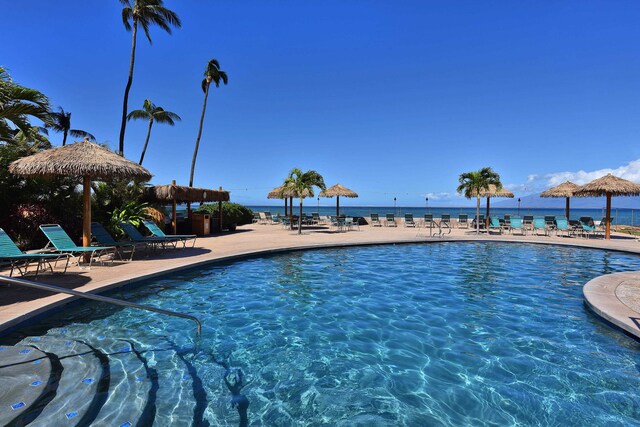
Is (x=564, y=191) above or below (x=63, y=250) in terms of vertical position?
above

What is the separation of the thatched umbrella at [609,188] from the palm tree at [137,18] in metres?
23.3

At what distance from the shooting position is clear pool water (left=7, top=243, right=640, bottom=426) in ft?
10.1

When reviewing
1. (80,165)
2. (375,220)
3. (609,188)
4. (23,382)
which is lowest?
(23,382)

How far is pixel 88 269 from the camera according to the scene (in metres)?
7.18

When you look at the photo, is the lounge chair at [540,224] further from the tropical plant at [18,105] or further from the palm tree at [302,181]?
the tropical plant at [18,105]

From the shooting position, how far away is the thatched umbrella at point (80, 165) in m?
7.67

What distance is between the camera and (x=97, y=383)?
3.28 m

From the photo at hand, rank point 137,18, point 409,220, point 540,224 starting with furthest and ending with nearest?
point 409,220, point 137,18, point 540,224

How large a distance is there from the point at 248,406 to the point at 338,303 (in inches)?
120

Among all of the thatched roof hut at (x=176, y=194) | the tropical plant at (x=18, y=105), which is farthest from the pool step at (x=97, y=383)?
the thatched roof hut at (x=176, y=194)

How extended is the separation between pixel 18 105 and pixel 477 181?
60.4ft

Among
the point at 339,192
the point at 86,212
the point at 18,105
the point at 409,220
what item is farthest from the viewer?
the point at 339,192

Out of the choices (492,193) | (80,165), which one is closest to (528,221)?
(492,193)

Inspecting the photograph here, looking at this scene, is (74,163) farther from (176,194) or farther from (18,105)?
(176,194)
